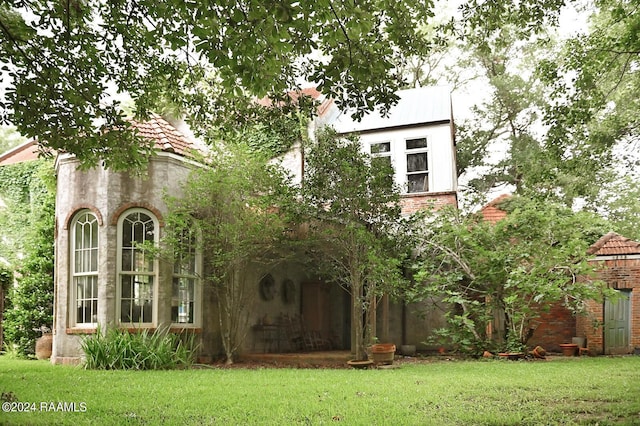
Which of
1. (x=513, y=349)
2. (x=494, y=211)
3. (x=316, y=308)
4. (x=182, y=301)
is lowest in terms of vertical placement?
(x=513, y=349)

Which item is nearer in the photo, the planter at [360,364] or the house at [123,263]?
the planter at [360,364]

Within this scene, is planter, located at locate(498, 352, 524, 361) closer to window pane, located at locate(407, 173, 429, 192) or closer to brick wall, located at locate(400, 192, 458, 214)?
brick wall, located at locate(400, 192, 458, 214)

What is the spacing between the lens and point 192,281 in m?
14.5

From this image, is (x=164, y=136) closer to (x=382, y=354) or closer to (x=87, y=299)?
(x=87, y=299)

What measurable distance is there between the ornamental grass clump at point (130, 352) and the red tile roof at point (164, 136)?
391 cm

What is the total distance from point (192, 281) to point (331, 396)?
22.0 ft

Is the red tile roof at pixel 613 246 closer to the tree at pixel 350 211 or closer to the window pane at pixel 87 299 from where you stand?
the tree at pixel 350 211

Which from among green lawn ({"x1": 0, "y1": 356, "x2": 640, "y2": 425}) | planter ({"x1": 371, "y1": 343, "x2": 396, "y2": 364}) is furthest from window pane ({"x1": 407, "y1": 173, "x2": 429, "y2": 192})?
green lawn ({"x1": 0, "y1": 356, "x2": 640, "y2": 425})

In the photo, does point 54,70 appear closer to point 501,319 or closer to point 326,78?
point 326,78

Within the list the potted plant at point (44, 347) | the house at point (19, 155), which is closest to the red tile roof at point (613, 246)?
the potted plant at point (44, 347)

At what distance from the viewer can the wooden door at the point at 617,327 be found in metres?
16.7

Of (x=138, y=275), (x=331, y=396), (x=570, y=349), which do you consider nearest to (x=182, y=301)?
(x=138, y=275)

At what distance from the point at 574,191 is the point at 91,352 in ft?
33.5

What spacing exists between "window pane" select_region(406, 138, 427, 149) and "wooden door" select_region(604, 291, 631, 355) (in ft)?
22.4
